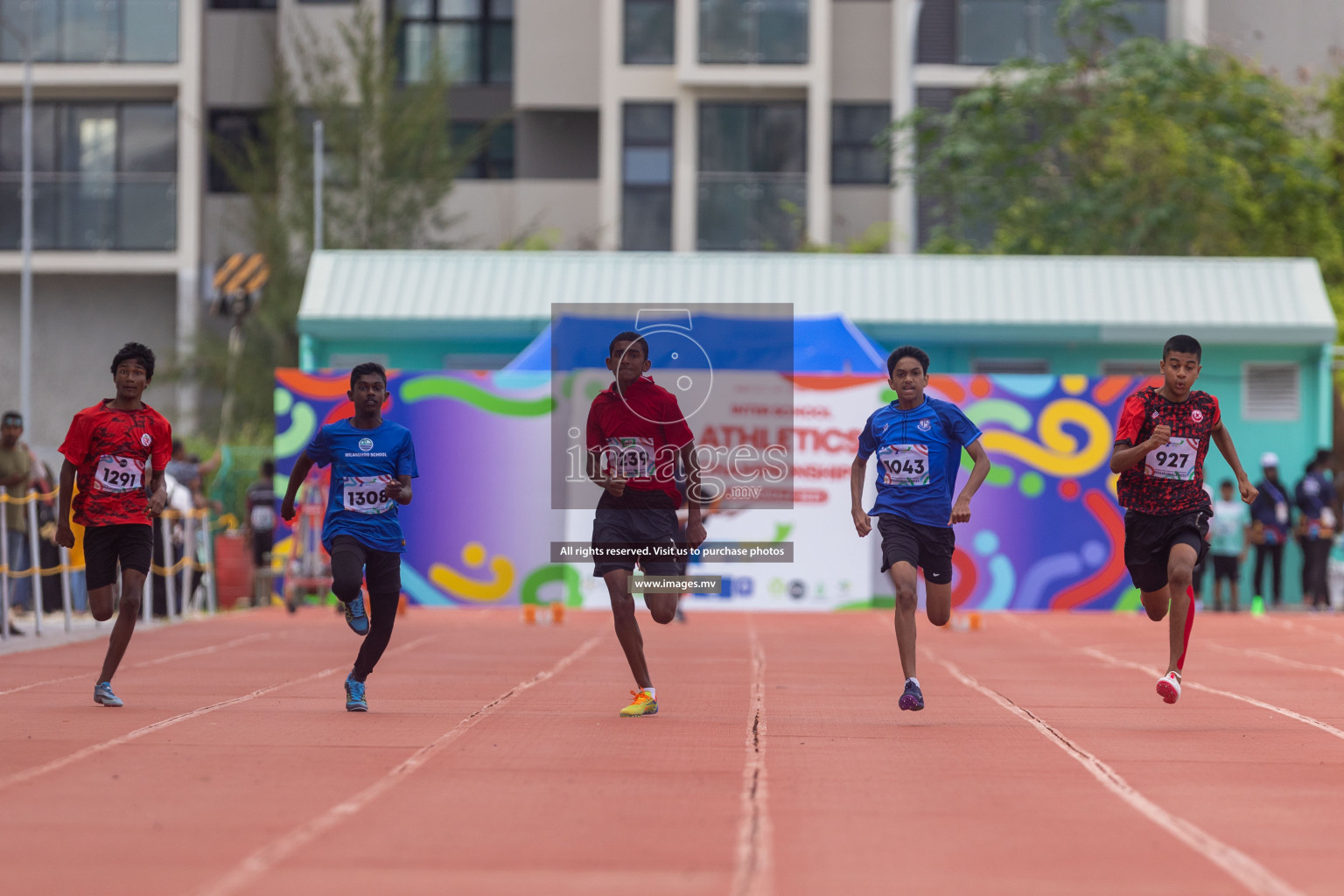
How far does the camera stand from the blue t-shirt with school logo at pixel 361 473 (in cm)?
993

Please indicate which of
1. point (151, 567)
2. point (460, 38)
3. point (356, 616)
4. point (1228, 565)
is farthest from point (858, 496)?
point (460, 38)

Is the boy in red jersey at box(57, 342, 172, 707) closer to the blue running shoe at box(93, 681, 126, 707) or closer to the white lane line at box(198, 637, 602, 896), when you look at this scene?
the blue running shoe at box(93, 681, 126, 707)

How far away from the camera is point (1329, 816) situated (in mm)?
6801

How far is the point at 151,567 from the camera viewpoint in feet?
54.9

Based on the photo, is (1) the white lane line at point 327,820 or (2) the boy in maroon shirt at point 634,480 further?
(2) the boy in maroon shirt at point 634,480

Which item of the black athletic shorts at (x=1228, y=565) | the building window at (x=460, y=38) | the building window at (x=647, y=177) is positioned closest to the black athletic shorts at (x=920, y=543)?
the black athletic shorts at (x=1228, y=565)

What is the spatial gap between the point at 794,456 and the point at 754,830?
14884 mm

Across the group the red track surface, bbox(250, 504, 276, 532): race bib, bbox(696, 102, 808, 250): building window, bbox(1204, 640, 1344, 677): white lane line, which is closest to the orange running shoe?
the red track surface

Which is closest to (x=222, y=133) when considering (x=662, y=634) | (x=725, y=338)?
(x=725, y=338)

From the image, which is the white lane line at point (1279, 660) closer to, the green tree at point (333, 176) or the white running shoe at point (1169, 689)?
the white running shoe at point (1169, 689)

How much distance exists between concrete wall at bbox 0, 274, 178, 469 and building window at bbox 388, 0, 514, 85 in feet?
23.9

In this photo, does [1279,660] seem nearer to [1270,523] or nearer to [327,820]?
[1270,523]

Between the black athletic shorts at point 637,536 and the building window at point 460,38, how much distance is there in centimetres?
3045

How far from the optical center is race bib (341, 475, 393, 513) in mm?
9961
